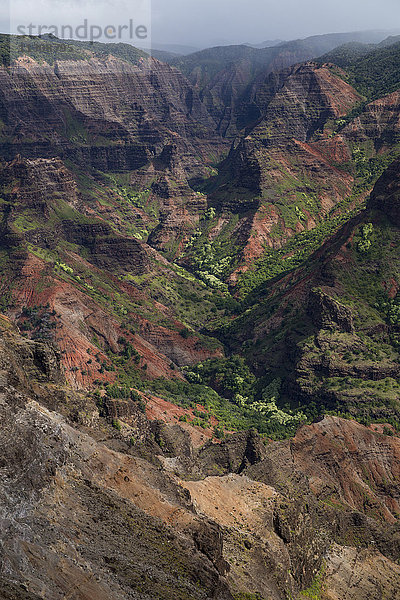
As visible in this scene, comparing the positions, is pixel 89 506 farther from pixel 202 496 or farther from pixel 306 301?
pixel 306 301

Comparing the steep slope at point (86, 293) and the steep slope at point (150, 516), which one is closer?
the steep slope at point (150, 516)

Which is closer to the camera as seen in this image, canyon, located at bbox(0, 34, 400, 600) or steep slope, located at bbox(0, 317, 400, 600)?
steep slope, located at bbox(0, 317, 400, 600)

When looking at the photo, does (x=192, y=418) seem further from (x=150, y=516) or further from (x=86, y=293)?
(x=150, y=516)

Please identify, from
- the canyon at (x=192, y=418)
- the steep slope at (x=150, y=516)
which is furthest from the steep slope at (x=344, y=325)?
the steep slope at (x=150, y=516)

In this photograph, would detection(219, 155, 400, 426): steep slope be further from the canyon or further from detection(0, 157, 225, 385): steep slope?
detection(0, 157, 225, 385): steep slope

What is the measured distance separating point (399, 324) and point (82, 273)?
7359 cm

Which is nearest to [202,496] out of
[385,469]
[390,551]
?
[390,551]

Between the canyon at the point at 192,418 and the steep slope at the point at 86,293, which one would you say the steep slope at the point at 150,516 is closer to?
the canyon at the point at 192,418

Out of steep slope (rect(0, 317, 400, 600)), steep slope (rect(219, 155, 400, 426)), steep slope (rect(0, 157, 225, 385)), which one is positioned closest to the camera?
steep slope (rect(0, 317, 400, 600))

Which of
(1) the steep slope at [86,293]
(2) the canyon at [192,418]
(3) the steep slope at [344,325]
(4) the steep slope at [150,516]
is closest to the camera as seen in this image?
(4) the steep slope at [150,516]

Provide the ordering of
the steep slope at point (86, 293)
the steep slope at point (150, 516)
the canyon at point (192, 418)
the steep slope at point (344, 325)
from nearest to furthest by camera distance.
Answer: the steep slope at point (150, 516) → the canyon at point (192, 418) → the steep slope at point (344, 325) → the steep slope at point (86, 293)

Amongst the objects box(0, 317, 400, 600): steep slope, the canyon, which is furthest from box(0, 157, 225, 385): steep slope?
box(0, 317, 400, 600): steep slope

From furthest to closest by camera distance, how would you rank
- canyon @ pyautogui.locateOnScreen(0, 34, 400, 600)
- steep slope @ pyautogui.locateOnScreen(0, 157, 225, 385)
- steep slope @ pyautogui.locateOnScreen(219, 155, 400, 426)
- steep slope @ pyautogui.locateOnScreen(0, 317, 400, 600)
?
steep slope @ pyautogui.locateOnScreen(0, 157, 225, 385)
steep slope @ pyautogui.locateOnScreen(219, 155, 400, 426)
canyon @ pyautogui.locateOnScreen(0, 34, 400, 600)
steep slope @ pyautogui.locateOnScreen(0, 317, 400, 600)

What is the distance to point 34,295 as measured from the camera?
136500 mm
